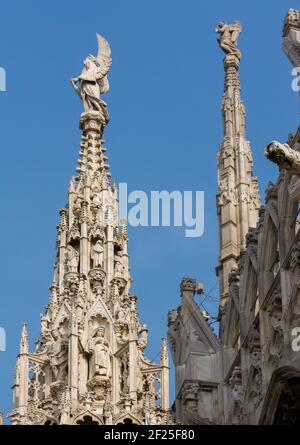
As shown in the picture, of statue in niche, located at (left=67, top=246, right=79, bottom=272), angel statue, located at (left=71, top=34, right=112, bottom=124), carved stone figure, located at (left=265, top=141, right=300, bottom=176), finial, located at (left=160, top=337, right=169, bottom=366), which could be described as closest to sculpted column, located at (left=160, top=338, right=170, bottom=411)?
finial, located at (left=160, top=337, right=169, bottom=366)

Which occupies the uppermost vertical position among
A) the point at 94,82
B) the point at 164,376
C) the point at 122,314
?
A: the point at 94,82

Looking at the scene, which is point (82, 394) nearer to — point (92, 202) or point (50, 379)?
point (50, 379)

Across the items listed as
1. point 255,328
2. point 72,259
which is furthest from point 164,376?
point 255,328

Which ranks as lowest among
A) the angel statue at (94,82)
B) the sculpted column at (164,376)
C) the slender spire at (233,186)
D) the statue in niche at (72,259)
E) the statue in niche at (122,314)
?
the sculpted column at (164,376)

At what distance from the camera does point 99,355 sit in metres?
46.5

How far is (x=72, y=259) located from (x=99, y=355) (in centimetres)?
383

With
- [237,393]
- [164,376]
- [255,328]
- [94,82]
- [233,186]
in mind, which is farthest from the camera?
[94,82]

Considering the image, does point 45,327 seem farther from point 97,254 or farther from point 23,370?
point 97,254

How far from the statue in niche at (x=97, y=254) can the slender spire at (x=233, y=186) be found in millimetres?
3027

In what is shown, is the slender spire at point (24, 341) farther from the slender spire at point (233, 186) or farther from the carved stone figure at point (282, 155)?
the carved stone figure at point (282, 155)

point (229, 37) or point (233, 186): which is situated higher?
point (229, 37)

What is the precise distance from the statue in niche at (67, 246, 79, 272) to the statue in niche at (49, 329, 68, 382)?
263 centimetres

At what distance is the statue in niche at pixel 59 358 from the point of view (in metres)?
46.6

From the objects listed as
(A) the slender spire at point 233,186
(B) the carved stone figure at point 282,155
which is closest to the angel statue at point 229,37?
(A) the slender spire at point 233,186
